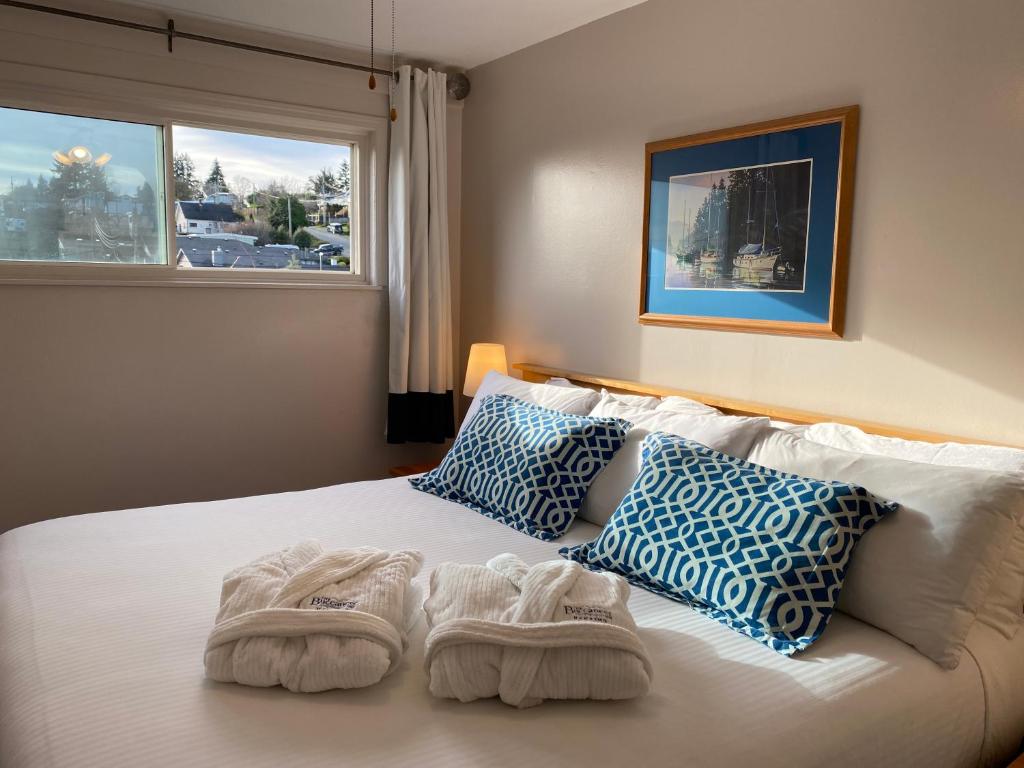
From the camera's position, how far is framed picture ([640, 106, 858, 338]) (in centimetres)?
225

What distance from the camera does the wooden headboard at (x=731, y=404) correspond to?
6.75 ft

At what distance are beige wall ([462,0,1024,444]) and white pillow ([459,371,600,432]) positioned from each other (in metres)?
0.39

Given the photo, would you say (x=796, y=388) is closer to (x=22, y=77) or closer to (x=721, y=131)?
(x=721, y=131)

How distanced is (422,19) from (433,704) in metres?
2.67

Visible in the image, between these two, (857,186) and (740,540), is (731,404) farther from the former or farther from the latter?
(740,540)

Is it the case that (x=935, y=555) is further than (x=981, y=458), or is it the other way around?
(x=981, y=458)

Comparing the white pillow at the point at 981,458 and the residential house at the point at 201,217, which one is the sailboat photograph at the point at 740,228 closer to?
the white pillow at the point at 981,458

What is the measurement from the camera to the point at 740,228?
99.1 inches

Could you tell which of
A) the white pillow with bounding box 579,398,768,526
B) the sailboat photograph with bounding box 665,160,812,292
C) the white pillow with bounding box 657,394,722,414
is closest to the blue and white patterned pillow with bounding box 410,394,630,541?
the white pillow with bounding box 579,398,768,526

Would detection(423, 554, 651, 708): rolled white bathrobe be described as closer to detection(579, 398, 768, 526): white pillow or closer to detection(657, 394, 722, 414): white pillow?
detection(579, 398, 768, 526): white pillow

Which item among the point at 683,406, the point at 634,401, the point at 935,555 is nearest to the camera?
the point at 935,555

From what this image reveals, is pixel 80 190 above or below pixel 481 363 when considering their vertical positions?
above

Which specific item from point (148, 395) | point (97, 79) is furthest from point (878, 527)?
point (97, 79)

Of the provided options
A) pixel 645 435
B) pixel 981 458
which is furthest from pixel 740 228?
pixel 981 458
